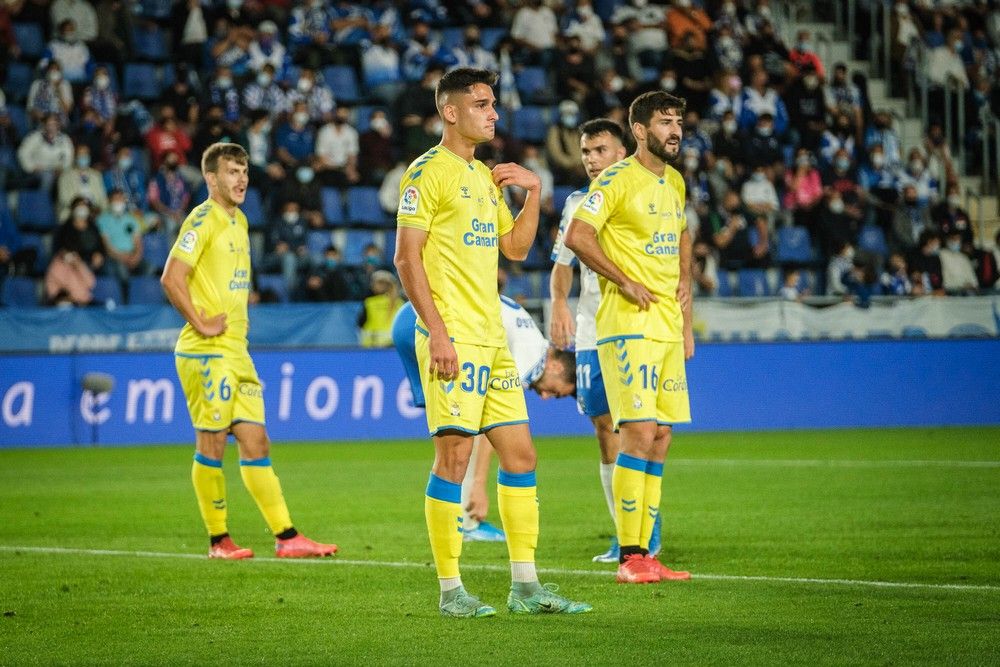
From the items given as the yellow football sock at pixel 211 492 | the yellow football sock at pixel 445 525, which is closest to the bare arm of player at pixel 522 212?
the yellow football sock at pixel 445 525

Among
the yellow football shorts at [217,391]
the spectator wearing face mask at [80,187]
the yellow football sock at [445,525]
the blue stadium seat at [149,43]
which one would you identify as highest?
the blue stadium seat at [149,43]

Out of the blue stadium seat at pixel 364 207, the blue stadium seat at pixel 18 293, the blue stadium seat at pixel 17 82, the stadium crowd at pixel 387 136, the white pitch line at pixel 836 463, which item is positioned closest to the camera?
the white pitch line at pixel 836 463

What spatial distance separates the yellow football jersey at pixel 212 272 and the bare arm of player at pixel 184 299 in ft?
0.19

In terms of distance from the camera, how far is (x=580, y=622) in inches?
272

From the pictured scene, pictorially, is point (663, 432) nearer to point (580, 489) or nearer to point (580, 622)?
point (580, 622)

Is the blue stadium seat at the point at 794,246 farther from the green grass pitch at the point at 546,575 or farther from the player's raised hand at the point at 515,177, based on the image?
the player's raised hand at the point at 515,177

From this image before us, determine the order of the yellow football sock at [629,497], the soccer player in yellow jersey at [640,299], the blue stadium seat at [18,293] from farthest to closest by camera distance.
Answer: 1. the blue stadium seat at [18,293]
2. the soccer player in yellow jersey at [640,299]
3. the yellow football sock at [629,497]

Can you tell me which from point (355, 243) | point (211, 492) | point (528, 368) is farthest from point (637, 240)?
point (355, 243)

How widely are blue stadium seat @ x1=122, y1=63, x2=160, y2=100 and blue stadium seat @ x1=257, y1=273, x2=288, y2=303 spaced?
439 centimetres

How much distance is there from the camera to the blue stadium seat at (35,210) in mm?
22672

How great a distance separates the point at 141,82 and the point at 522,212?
18.5 m

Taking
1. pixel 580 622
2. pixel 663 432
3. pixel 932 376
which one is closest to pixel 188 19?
pixel 932 376

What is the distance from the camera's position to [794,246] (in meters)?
25.0

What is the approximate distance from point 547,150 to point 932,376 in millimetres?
7223
